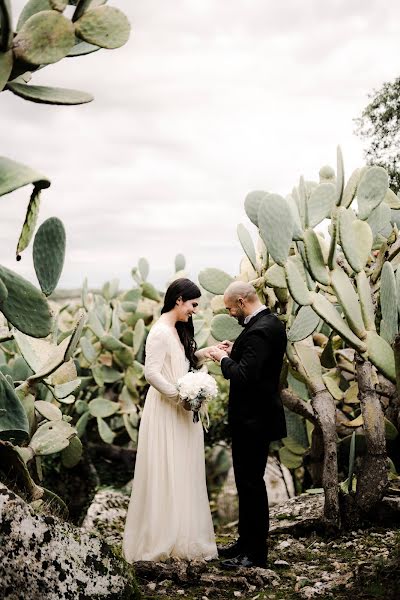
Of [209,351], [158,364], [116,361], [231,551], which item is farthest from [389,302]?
[116,361]

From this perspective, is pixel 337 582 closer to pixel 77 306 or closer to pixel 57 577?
pixel 57 577

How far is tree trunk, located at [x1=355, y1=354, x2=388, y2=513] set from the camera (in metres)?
4.42

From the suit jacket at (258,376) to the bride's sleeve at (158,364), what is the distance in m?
0.35

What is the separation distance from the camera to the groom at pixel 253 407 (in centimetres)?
391

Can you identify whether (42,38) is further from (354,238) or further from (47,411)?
(47,411)

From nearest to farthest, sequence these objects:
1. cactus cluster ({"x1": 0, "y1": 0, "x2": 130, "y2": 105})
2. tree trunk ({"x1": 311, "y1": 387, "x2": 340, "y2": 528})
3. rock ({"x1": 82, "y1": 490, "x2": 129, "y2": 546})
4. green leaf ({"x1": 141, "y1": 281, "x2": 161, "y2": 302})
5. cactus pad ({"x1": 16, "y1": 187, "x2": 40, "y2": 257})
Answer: cactus cluster ({"x1": 0, "y1": 0, "x2": 130, "y2": 105})
cactus pad ({"x1": 16, "y1": 187, "x2": 40, "y2": 257})
tree trunk ({"x1": 311, "y1": 387, "x2": 340, "y2": 528})
rock ({"x1": 82, "y1": 490, "x2": 129, "y2": 546})
green leaf ({"x1": 141, "y1": 281, "x2": 161, "y2": 302})

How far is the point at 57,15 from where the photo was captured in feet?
8.57

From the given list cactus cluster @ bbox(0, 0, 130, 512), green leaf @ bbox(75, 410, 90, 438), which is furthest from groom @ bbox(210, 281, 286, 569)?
green leaf @ bbox(75, 410, 90, 438)

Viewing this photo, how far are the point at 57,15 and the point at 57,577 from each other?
6.50 feet

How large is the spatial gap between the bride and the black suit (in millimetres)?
297

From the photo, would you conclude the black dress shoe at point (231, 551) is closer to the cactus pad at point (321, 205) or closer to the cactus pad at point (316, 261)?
the cactus pad at point (316, 261)

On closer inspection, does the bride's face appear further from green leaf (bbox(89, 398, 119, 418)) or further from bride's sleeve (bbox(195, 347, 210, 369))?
green leaf (bbox(89, 398, 119, 418))

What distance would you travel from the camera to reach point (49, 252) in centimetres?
321

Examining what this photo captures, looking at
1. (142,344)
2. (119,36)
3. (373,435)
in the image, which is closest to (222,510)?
(142,344)
